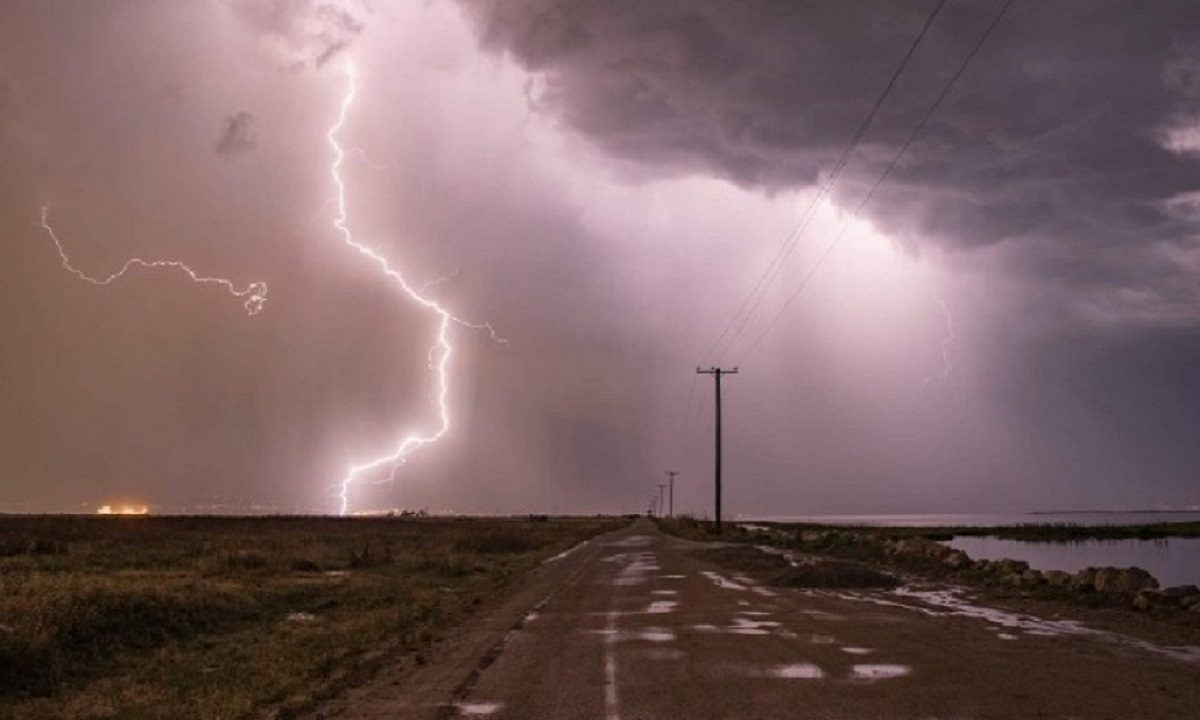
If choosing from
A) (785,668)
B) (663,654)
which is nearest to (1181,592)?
(785,668)

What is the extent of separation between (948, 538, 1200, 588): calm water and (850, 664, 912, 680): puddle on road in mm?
34743

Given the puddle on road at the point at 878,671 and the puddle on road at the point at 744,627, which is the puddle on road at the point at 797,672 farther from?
the puddle on road at the point at 744,627

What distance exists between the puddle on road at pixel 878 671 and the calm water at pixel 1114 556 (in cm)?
3474

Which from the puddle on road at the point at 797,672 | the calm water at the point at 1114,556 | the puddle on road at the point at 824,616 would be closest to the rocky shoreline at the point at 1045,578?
the puddle on road at the point at 824,616

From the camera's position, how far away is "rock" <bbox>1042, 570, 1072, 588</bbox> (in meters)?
24.9

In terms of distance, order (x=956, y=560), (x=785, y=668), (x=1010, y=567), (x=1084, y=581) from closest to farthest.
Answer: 1. (x=785, y=668)
2. (x=1084, y=581)
3. (x=1010, y=567)
4. (x=956, y=560)

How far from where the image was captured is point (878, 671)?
41.0 ft

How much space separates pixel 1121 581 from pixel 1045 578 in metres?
3.89

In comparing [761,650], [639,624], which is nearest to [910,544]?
[639,624]

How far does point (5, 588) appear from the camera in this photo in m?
21.0

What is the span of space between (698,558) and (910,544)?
9362 millimetres

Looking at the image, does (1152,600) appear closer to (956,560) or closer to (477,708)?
(956,560)

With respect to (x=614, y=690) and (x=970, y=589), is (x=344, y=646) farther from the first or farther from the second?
(x=970, y=589)

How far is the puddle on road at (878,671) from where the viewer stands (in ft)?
39.7
